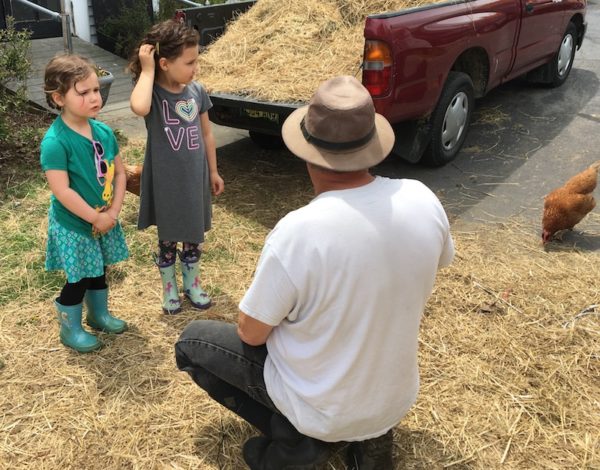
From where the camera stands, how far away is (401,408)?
2.26 meters

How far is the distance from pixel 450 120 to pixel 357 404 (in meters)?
4.11

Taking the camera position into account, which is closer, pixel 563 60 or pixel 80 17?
pixel 563 60

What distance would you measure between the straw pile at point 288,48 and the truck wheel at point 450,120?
0.81m

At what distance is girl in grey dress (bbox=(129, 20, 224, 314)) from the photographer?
127 inches

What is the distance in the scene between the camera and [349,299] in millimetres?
1965

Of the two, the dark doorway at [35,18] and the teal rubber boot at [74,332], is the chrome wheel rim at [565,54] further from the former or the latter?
the dark doorway at [35,18]

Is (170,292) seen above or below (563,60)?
below

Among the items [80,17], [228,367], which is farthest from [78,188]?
[80,17]

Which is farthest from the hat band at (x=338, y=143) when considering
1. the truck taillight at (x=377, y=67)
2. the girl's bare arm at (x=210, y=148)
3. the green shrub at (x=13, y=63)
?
the green shrub at (x=13, y=63)

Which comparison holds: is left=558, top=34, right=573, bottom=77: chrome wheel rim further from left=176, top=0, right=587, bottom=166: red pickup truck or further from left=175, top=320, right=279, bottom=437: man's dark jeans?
left=175, top=320, right=279, bottom=437: man's dark jeans

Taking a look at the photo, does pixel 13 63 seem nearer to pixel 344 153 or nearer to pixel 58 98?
pixel 58 98

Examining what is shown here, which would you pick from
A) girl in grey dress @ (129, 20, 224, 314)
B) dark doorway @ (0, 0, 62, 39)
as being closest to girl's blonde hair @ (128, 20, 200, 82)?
girl in grey dress @ (129, 20, 224, 314)

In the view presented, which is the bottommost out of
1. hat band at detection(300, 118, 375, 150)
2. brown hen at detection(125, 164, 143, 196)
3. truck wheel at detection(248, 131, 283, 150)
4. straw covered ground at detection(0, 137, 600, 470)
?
truck wheel at detection(248, 131, 283, 150)

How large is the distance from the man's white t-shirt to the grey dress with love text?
143 cm
